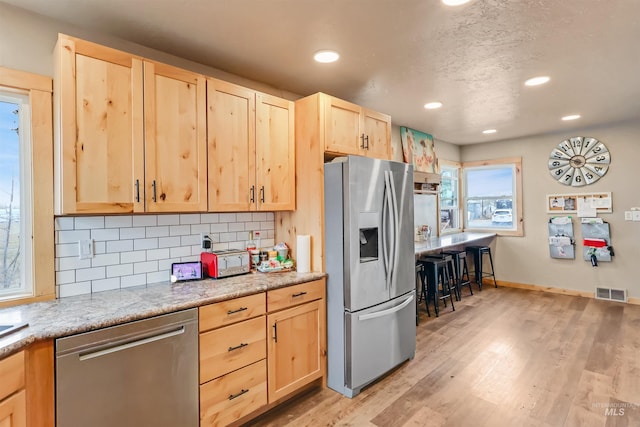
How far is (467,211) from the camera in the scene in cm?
616

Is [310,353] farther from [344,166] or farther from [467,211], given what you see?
[467,211]

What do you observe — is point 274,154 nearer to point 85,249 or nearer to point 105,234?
point 105,234

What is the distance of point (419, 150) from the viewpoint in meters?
4.84

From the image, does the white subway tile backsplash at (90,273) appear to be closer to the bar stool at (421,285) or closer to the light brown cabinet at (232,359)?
the light brown cabinet at (232,359)

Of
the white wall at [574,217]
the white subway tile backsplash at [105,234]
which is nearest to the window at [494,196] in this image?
the white wall at [574,217]

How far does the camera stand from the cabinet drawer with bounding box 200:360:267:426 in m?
1.90

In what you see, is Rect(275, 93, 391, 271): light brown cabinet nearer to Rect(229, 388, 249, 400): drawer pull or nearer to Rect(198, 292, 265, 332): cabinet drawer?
Rect(198, 292, 265, 332): cabinet drawer

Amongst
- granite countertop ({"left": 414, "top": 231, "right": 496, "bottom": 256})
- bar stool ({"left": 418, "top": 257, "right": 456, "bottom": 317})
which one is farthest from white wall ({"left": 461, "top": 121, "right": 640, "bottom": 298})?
bar stool ({"left": 418, "top": 257, "right": 456, "bottom": 317})

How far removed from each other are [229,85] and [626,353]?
4.15 meters

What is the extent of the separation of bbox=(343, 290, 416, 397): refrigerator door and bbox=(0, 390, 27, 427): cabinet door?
1785 mm

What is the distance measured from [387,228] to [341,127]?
91 cm

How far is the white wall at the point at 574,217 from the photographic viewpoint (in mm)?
4523

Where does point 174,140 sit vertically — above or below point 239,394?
above

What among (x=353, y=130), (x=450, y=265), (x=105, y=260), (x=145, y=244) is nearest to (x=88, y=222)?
(x=105, y=260)
